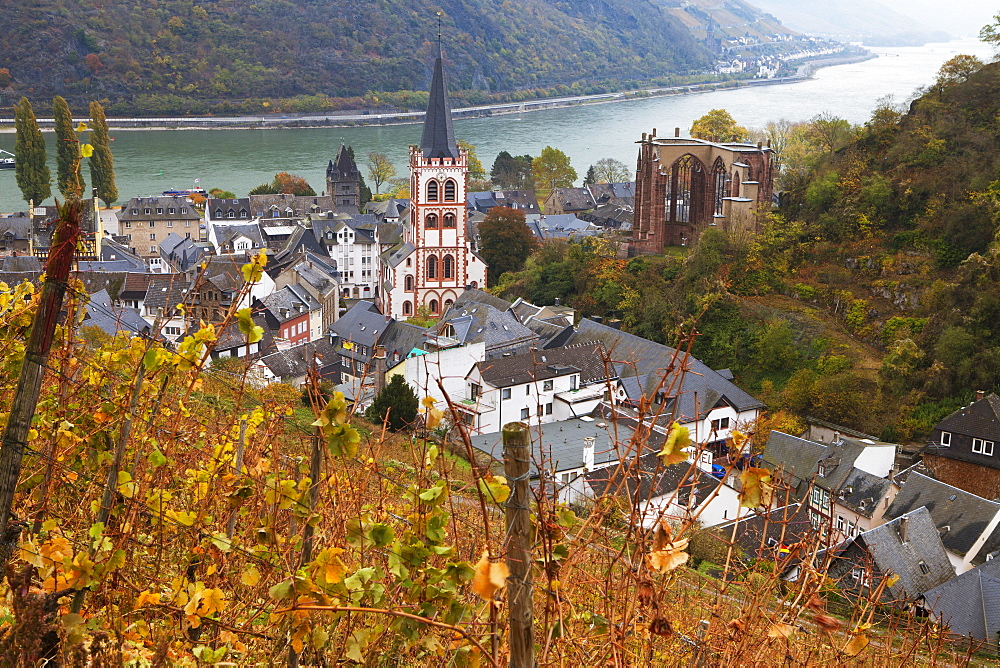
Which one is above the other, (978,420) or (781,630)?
(781,630)

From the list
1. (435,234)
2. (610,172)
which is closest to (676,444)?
(435,234)

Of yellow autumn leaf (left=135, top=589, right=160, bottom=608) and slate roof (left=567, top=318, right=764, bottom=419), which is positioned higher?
yellow autumn leaf (left=135, top=589, right=160, bottom=608)

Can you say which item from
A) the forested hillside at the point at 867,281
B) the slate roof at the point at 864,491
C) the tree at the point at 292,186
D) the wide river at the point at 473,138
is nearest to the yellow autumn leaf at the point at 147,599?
the slate roof at the point at 864,491

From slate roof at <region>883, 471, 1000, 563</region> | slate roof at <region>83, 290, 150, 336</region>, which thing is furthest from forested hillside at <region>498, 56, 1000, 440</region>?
slate roof at <region>83, 290, 150, 336</region>

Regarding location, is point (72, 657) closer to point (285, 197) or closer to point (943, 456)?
point (943, 456)

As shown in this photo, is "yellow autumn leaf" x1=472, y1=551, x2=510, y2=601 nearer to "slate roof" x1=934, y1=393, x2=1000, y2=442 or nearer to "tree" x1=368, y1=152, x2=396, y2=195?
"slate roof" x1=934, y1=393, x2=1000, y2=442

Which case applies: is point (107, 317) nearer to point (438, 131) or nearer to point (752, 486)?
point (438, 131)
